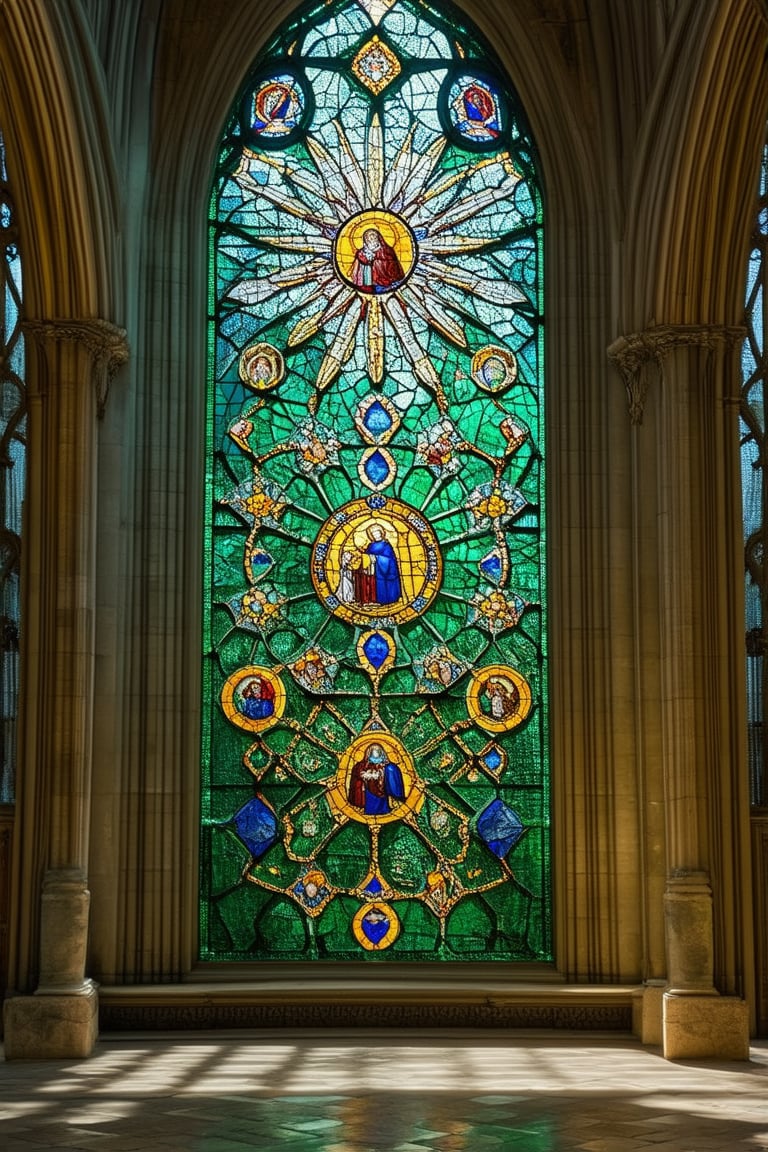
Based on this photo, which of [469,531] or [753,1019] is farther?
Result: [469,531]

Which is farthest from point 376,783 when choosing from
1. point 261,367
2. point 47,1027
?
point 261,367

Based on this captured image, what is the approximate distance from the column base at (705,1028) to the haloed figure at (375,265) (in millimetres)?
6166

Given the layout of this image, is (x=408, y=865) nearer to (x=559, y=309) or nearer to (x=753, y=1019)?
(x=753, y=1019)

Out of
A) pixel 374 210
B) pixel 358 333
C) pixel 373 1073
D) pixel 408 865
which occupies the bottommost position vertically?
pixel 373 1073

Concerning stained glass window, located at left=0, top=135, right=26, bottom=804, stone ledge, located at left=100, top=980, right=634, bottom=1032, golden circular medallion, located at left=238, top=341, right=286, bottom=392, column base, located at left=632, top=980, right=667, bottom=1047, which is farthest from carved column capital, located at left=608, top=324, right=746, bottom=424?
stained glass window, located at left=0, top=135, right=26, bottom=804

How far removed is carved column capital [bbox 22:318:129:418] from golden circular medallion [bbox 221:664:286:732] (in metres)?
2.31

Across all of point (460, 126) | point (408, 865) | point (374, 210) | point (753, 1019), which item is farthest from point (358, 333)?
point (753, 1019)

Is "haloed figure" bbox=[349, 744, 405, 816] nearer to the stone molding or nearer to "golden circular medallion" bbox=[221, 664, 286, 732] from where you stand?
"golden circular medallion" bbox=[221, 664, 286, 732]

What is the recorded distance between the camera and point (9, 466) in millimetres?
13766

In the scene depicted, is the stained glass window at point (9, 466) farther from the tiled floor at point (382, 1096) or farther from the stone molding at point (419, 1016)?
the tiled floor at point (382, 1096)

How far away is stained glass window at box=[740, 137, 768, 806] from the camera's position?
13531 mm

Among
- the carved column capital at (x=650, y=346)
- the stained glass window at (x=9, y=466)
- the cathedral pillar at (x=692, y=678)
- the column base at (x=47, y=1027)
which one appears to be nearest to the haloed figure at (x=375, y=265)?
the carved column capital at (x=650, y=346)

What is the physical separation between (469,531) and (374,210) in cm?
281

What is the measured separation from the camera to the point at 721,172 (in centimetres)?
1303
